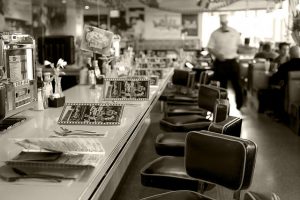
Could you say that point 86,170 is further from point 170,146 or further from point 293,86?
point 293,86

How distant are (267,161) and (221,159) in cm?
284

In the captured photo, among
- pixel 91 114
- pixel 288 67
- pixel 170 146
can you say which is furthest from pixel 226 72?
pixel 91 114

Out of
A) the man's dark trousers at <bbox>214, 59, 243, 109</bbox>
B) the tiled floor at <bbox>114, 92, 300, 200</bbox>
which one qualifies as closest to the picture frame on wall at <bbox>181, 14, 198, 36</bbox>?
the man's dark trousers at <bbox>214, 59, 243, 109</bbox>

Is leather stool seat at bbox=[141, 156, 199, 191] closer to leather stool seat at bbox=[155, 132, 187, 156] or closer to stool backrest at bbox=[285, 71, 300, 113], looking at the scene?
leather stool seat at bbox=[155, 132, 187, 156]

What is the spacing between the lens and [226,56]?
7.95 m

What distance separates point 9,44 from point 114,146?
3.22 feet

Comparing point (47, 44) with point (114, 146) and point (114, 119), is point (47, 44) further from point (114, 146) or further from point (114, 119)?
point (114, 146)

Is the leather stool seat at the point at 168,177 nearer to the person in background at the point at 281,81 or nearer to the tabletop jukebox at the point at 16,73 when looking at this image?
the tabletop jukebox at the point at 16,73

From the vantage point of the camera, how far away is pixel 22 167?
148 centimetres

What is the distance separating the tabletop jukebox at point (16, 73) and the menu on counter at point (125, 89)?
0.64m

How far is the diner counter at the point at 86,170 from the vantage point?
1.28 m

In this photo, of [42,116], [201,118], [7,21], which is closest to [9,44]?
[42,116]

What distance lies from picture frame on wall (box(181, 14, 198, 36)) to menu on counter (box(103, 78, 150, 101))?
37.7 feet

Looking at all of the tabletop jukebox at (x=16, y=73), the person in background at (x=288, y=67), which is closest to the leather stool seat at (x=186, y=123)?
the tabletop jukebox at (x=16, y=73)
